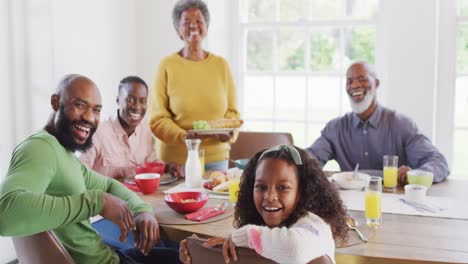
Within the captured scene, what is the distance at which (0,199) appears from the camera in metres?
1.27

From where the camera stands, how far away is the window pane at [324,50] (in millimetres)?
3512

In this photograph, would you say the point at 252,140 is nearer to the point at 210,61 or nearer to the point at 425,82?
the point at 210,61

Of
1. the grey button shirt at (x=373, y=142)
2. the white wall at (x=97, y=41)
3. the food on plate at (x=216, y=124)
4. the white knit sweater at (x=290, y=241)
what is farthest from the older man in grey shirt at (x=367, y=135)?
the white wall at (x=97, y=41)

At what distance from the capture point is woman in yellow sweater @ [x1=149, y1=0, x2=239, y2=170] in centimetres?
261

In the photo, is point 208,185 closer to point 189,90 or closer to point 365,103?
point 189,90

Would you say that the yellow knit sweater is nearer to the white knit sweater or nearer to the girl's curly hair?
the girl's curly hair

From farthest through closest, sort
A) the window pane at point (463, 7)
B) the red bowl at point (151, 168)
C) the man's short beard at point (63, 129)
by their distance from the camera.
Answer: the window pane at point (463, 7), the red bowl at point (151, 168), the man's short beard at point (63, 129)

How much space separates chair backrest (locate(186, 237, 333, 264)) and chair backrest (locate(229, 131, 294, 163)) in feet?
5.79

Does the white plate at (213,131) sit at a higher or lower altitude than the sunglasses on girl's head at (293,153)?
lower

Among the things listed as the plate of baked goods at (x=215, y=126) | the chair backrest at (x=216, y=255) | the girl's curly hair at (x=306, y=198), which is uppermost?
the plate of baked goods at (x=215, y=126)

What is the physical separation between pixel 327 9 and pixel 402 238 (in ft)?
7.75

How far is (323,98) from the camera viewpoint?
356 cm

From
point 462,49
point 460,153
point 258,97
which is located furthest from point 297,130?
point 462,49

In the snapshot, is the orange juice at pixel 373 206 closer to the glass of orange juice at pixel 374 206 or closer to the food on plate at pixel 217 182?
the glass of orange juice at pixel 374 206
